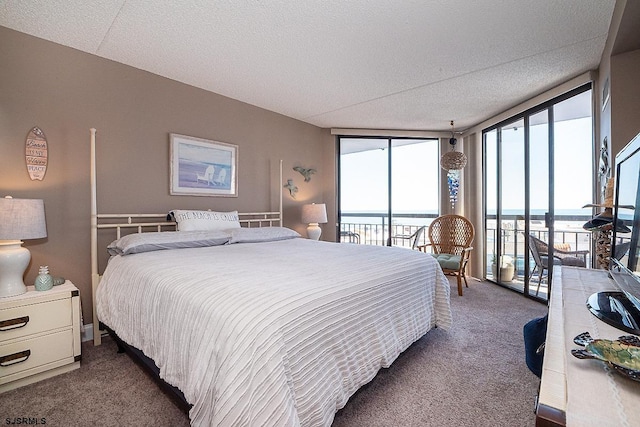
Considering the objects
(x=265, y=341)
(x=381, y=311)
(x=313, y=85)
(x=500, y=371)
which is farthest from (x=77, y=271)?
(x=500, y=371)

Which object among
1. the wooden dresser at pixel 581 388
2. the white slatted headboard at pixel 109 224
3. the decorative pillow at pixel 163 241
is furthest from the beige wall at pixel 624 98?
the white slatted headboard at pixel 109 224

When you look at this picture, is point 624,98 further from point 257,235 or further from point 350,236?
point 350,236

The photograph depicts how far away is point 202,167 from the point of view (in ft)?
10.8

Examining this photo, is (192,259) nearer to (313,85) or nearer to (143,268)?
(143,268)

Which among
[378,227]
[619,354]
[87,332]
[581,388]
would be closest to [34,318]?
[87,332]

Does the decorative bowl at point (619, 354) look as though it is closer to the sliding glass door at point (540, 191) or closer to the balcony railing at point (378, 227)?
the sliding glass door at point (540, 191)

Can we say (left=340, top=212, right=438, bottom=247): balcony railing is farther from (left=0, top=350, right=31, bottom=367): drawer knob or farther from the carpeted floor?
(left=0, top=350, right=31, bottom=367): drawer knob

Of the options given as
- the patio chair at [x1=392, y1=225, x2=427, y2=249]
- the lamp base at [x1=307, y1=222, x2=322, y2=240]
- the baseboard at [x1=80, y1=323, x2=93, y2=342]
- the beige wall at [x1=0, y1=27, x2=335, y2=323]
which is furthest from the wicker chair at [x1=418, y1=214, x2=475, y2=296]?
the baseboard at [x1=80, y1=323, x2=93, y2=342]

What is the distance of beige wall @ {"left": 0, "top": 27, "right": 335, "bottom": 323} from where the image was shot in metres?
2.22

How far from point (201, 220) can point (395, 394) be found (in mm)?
2281

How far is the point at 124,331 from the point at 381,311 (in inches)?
64.0

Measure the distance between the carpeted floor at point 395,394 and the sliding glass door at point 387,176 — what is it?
9.50 ft

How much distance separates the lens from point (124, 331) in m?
1.85

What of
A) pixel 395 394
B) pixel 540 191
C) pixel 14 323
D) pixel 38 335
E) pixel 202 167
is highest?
pixel 202 167
